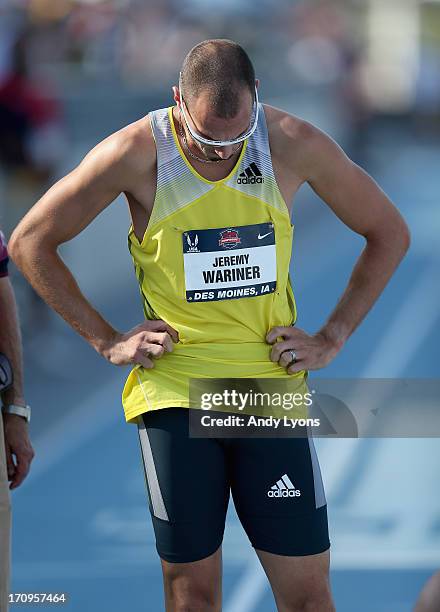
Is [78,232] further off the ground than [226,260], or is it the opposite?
[78,232]

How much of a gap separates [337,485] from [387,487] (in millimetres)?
283

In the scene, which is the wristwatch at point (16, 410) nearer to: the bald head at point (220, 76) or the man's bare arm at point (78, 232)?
the man's bare arm at point (78, 232)

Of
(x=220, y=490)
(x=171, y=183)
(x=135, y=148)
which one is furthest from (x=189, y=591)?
(x=135, y=148)

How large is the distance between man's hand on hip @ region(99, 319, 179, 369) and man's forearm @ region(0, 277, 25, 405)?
10.6 inches

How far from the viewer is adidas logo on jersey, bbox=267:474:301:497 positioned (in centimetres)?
356

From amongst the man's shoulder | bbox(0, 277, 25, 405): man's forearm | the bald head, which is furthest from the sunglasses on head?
bbox(0, 277, 25, 405): man's forearm

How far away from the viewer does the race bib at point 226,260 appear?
139 inches

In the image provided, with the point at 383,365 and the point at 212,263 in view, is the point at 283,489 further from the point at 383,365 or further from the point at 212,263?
the point at 383,365

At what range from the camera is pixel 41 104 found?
1051 centimetres

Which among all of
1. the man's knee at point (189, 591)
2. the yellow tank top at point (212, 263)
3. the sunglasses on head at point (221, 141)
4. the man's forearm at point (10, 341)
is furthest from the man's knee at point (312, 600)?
the sunglasses on head at point (221, 141)

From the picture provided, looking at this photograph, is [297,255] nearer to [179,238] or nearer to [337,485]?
[337,485]

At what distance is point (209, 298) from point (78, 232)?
450 millimetres

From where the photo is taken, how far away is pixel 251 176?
3.50m

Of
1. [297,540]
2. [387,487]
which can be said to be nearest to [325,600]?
[297,540]
